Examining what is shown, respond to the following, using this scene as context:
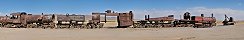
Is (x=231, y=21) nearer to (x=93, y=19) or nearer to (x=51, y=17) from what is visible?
(x=93, y=19)

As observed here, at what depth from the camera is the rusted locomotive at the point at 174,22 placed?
38.6 meters

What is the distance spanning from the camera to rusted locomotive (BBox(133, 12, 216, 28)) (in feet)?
127

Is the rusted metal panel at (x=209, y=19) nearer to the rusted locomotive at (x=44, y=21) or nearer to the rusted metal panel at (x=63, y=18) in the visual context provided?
the rusted locomotive at (x=44, y=21)

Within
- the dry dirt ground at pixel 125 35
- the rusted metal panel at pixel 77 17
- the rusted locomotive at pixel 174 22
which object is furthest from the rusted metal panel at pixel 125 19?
the dry dirt ground at pixel 125 35

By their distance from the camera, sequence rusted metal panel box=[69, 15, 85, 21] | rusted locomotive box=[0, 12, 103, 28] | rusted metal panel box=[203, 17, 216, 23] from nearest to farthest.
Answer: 1. rusted locomotive box=[0, 12, 103, 28]
2. rusted metal panel box=[69, 15, 85, 21]
3. rusted metal panel box=[203, 17, 216, 23]

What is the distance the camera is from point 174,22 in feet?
131

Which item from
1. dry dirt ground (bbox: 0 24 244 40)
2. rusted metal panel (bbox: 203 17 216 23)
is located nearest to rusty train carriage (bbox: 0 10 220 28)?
rusted metal panel (bbox: 203 17 216 23)

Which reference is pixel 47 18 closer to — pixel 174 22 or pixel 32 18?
pixel 32 18

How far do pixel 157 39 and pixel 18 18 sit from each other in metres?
20.9

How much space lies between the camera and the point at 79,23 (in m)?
38.1

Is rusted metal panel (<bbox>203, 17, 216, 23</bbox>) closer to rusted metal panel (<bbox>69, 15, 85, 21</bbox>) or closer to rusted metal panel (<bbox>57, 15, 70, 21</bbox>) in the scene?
rusted metal panel (<bbox>69, 15, 85, 21</bbox>)

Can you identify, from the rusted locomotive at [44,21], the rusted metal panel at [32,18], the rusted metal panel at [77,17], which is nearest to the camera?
the rusted locomotive at [44,21]

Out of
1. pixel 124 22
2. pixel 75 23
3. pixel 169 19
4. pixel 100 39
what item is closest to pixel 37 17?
pixel 75 23

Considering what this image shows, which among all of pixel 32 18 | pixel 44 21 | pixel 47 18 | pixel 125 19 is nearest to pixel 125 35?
pixel 125 19
